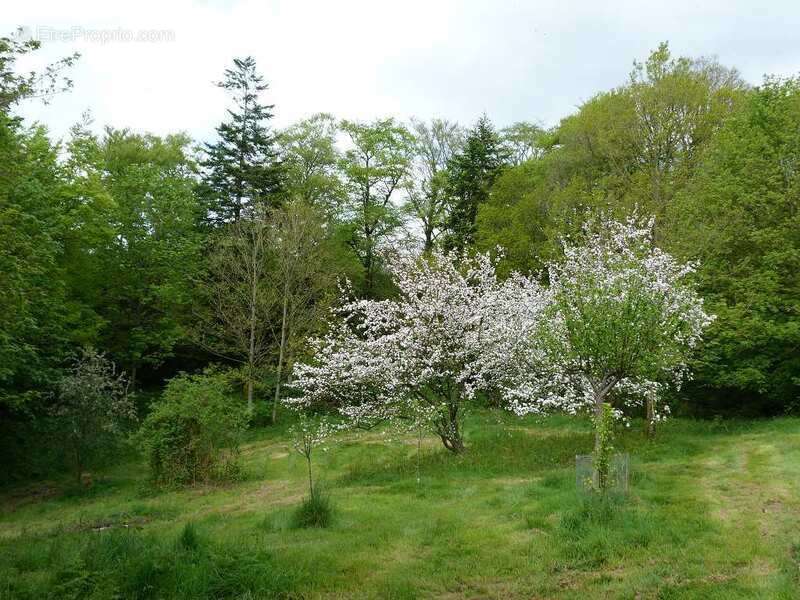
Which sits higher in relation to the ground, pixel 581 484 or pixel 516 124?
pixel 516 124

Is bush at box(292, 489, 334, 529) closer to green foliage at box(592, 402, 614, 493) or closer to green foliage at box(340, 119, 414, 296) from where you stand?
green foliage at box(592, 402, 614, 493)

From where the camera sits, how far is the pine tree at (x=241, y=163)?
108 feet

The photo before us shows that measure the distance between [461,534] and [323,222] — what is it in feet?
75.5

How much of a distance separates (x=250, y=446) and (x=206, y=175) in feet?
59.6

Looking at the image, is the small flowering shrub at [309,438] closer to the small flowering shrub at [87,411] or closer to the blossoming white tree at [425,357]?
the blossoming white tree at [425,357]

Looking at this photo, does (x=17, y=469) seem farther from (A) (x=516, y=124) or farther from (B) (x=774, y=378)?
(A) (x=516, y=124)

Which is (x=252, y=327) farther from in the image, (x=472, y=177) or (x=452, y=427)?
(x=472, y=177)

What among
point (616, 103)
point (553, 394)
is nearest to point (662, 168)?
point (616, 103)

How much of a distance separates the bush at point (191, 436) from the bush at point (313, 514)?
7353mm

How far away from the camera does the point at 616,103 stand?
26.8m

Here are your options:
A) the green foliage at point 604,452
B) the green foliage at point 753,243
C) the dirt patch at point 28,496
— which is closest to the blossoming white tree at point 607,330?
the green foliage at point 604,452

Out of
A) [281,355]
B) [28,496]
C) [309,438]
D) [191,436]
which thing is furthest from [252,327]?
[309,438]

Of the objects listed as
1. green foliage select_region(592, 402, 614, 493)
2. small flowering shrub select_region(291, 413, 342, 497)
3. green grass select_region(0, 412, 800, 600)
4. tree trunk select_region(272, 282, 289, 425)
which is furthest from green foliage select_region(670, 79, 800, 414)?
tree trunk select_region(272, 282, 289, 425)

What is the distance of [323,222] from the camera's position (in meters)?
30.4
